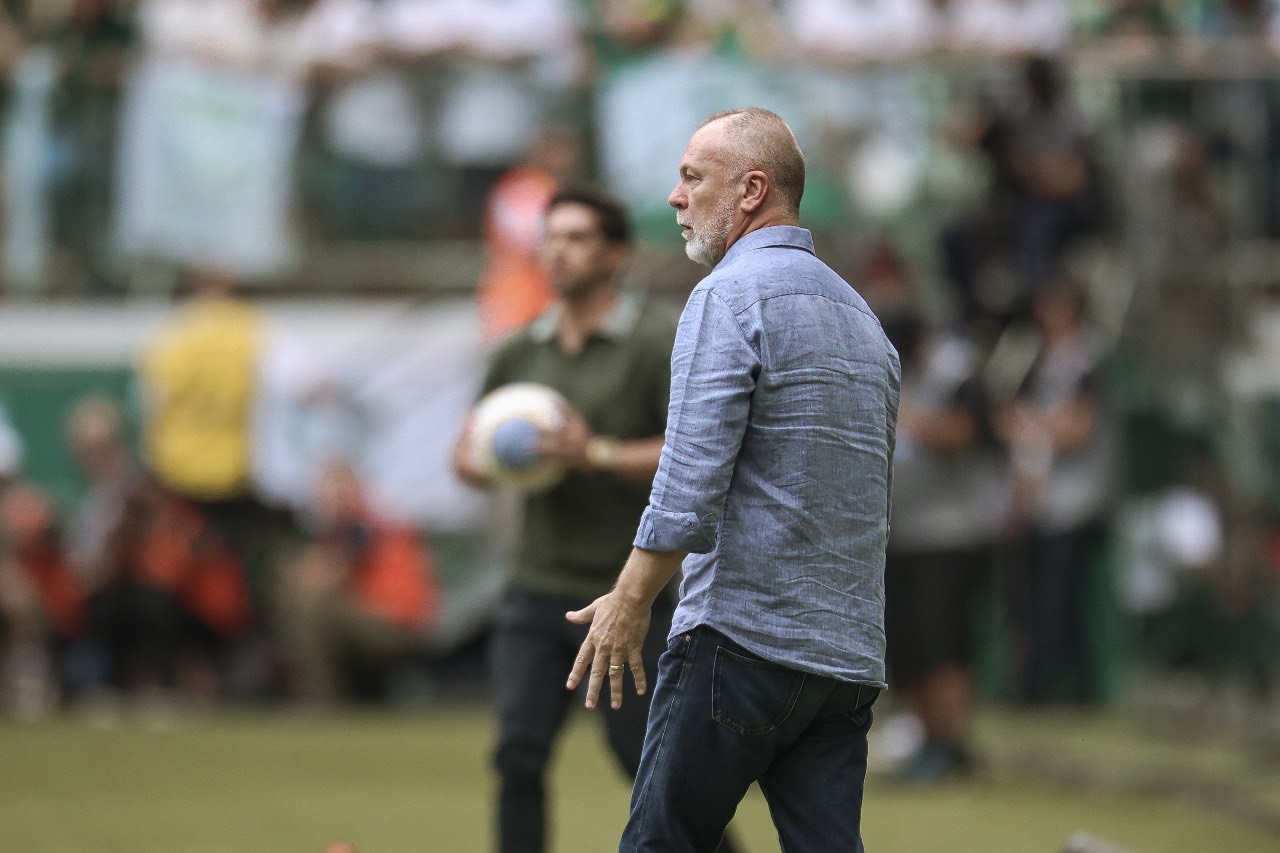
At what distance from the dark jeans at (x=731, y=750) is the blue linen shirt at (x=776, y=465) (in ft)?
0.20

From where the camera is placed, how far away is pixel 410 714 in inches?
575

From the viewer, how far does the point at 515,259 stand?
48.6 ft

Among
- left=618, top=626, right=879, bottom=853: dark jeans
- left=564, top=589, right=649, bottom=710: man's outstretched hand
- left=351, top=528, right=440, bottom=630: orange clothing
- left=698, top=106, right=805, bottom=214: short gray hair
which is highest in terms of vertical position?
left=698, top=106, right=805, bottom=214: short gray hair

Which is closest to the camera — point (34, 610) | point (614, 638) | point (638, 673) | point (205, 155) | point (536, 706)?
point (614, 638)

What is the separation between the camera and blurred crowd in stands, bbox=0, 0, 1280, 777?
1425cm

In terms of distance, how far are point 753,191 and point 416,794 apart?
6669 millimetres

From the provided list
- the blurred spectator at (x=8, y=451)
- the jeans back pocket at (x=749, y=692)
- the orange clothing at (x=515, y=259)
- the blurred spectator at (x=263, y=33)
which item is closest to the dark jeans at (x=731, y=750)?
the jeans back pocket at (x=749, y=692)

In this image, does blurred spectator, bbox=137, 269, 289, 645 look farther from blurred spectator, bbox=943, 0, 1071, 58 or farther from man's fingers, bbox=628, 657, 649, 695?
man's fingers, bbox=628, 657, 649, 695

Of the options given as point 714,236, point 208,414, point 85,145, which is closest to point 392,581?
point 208,414

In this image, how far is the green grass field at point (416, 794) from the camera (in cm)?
930

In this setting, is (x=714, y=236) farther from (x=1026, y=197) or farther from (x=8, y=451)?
(x=8, y=451)

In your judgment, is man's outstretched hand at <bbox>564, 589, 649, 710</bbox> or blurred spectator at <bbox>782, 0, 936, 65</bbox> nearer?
man's outstretched hand at <bbox>564, 589, 649, 710</bbox>

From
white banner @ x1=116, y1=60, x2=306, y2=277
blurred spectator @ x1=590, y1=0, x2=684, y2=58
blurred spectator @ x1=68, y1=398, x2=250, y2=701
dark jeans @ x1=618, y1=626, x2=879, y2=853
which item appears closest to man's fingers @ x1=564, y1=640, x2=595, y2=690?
dark jeans @ x1=618, y1=626, x2=879, y2=853

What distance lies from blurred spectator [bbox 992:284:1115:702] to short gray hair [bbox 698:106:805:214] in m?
9.81
